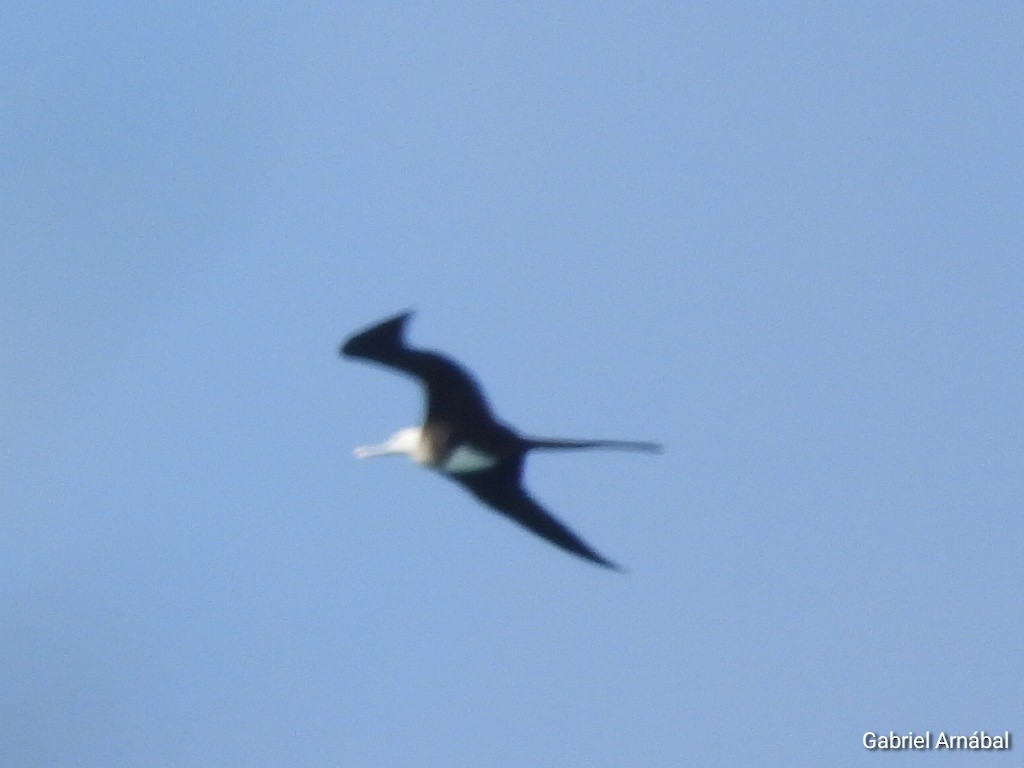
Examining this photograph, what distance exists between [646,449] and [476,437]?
2047 millimetres

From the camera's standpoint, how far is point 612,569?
51.2ft

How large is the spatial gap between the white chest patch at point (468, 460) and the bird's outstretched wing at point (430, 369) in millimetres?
274

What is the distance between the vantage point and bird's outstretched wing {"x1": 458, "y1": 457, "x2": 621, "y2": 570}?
52.5 ft

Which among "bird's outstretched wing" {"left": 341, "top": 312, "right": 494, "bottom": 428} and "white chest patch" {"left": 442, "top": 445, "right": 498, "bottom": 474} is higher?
"bird's outstretched wing" {"left": 341, "top": 312, "right": 494, "bottom": 428}

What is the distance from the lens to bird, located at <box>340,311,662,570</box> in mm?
14875

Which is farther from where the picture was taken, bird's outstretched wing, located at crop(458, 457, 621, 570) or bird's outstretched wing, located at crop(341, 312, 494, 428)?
bird's outstretched wing, located at crop(458, 457, 621, 570)

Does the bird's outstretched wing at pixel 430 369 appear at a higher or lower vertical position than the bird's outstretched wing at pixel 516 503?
higher

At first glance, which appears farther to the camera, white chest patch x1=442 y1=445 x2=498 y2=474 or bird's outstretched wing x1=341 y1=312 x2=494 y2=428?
white chest patch x1=442 y1=445 x2=498 y2=474

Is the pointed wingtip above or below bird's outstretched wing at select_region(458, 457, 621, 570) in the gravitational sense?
above

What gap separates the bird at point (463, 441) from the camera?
14875 mm

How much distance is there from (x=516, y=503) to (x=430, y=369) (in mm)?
1661

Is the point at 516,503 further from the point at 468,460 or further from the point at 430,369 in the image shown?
the point at 430,369

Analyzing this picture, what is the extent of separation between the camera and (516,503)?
53.4 feet

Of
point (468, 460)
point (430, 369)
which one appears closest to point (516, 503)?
point (468, 460)
